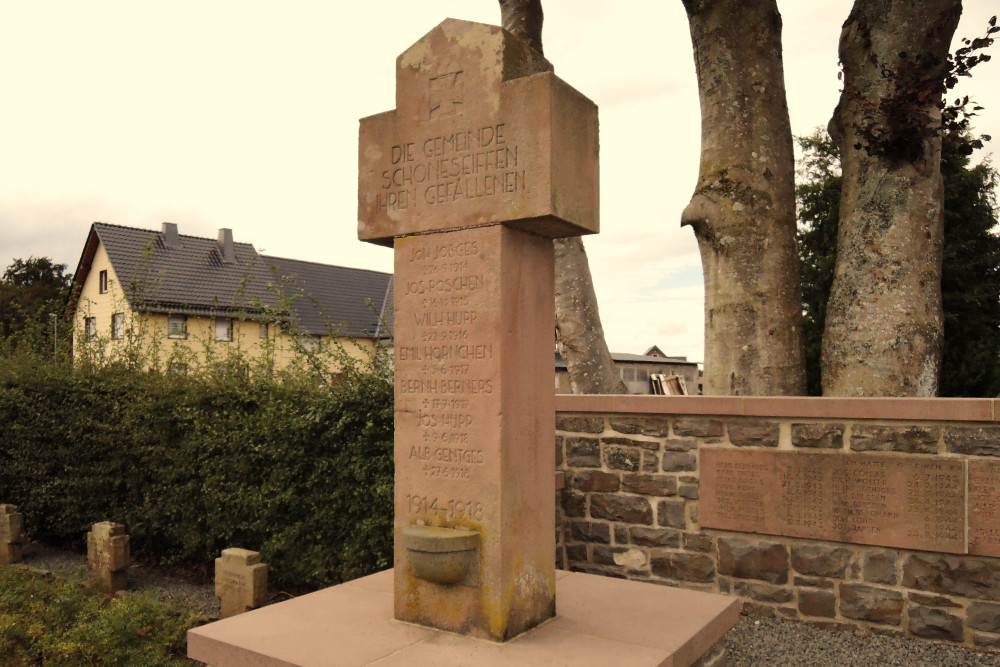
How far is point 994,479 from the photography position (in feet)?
14.3

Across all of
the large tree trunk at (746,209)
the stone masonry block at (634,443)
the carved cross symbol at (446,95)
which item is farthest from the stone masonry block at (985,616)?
the carved cross symbol at (446,95)

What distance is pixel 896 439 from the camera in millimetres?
4641

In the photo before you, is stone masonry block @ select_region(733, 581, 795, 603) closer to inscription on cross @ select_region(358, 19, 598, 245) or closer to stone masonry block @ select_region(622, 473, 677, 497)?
stone masonry block @ select_region(622, 473, 677, 497)

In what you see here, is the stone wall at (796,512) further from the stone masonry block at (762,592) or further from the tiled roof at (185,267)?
the tiled roof at (185,267)

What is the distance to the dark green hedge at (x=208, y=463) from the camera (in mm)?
5965

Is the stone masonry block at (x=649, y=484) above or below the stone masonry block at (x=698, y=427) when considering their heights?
below

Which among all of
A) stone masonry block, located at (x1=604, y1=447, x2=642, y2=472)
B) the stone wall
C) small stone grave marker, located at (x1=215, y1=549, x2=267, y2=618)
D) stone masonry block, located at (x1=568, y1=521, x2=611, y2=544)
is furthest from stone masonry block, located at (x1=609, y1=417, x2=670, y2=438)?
small stone grave marker, located at (x1=215, y1=549, x2=267, y2=618)

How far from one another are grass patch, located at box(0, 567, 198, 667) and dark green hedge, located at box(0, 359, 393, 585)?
1.03 meters

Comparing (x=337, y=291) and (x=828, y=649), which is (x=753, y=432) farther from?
(x=337, y=291)

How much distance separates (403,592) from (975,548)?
10.9 ft

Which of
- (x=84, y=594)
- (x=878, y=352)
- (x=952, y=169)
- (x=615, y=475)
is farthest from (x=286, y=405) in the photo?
(x=952, y=169)

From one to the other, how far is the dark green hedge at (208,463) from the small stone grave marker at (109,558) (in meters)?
0.48

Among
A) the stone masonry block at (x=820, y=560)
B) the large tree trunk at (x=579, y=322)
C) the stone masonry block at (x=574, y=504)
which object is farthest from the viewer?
the large tree trunk at (x=579, y=322)

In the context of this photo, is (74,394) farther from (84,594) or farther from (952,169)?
(952,169)
